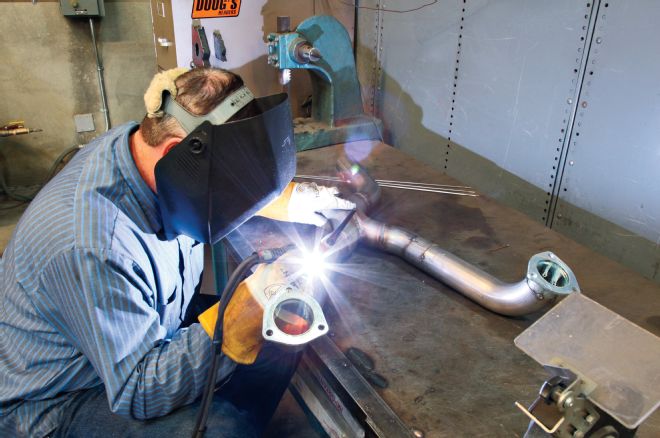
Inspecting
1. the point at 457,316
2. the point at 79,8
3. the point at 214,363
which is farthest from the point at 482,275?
the point at 79,8

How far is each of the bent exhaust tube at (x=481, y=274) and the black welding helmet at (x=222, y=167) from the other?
434 mm

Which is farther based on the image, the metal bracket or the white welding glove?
the white welding glove

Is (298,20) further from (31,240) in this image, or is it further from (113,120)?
(31,240)

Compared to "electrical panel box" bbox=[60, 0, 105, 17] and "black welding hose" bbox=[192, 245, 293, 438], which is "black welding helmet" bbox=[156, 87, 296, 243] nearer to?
"black welding hose" bbox=[192, 245, 293, 438]

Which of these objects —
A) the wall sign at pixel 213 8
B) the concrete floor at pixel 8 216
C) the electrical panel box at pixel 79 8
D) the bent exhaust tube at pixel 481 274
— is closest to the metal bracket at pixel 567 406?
the bent exhaust tube at pixel 481 274

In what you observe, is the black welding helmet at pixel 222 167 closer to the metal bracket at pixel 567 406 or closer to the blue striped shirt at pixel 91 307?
the blue striped shirt at pixel 91 307

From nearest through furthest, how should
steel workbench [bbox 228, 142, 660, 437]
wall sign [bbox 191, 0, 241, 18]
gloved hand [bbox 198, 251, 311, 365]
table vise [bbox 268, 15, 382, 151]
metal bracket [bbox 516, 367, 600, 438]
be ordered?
metal bracket [bbox 516, 367, 600, 438] → steel workbench [bbox 228, 142, 660, 437] → gloved hand [bbox 198, 251, 311, 365] → table vise [bbox 268, 15, 382, 151] → wall sign [bbox 191, 0, 241, 18]

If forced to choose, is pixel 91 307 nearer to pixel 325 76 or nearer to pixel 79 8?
pixel 325 76

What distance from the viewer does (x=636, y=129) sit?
1.55m

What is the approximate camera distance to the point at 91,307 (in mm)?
934

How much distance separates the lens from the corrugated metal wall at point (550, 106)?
5.08 ft

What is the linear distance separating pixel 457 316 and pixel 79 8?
2.93m

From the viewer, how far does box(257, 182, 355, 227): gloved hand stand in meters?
1.54

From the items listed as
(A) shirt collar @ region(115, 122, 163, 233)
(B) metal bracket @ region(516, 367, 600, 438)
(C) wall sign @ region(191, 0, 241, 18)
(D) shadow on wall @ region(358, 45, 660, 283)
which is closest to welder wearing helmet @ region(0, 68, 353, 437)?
(A) shirt collar @ region(115, 122, 163, 233)
